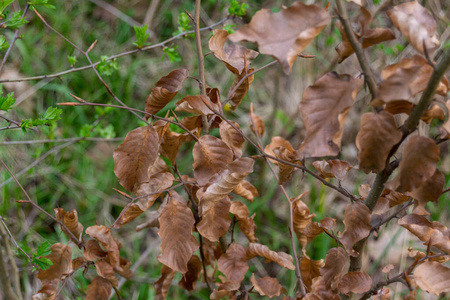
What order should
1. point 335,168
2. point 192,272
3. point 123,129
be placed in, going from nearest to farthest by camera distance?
point 335,168 → point 192,272 → point 123,129

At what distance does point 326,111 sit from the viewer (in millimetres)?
542

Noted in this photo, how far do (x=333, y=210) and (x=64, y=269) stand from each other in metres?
1.33

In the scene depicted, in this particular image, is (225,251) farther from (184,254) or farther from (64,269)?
(64,269)

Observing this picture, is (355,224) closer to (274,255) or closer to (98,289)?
(274,255)

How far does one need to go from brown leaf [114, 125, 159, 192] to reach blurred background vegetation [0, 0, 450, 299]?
2.26 feet

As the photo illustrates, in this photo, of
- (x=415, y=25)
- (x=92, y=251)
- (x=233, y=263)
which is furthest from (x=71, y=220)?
(x=415, y=25)

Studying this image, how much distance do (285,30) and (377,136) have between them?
0.59 ft

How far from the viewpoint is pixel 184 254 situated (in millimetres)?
776

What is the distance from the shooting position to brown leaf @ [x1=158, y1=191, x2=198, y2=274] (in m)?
0.77

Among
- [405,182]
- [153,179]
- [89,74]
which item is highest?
[405,182]

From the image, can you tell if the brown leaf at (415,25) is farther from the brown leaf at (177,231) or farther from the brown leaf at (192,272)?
the brown leaf at (192,272)

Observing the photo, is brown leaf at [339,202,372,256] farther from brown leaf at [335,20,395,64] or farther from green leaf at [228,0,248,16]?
green leaf at [228,0,248,16]

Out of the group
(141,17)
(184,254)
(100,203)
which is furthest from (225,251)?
(141,17)

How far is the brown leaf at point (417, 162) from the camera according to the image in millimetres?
554
